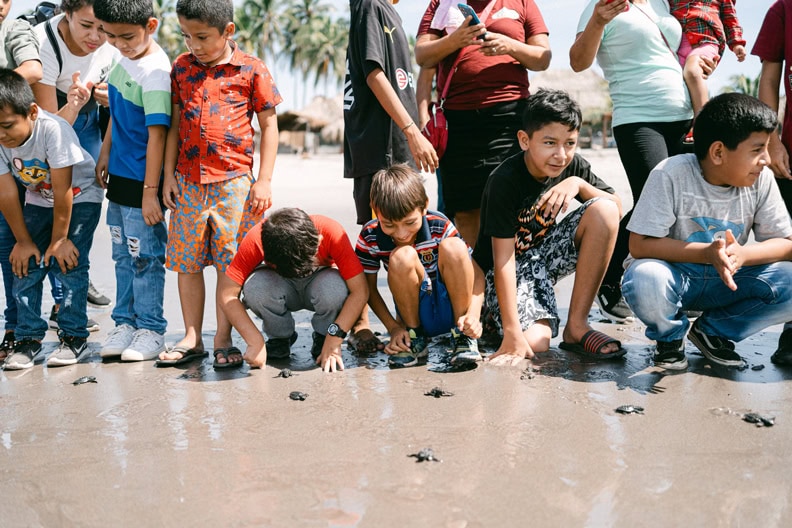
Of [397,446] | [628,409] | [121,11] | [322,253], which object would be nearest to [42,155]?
[121,11]

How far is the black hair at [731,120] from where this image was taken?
314cm

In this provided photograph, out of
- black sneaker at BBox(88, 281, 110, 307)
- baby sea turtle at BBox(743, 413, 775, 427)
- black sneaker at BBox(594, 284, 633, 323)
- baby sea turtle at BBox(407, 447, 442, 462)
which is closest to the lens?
baby sea turtle at BBox(407, 447, 442, 462)

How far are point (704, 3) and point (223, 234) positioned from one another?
290 cm

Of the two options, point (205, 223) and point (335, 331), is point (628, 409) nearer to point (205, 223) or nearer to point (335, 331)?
point (335, 331)

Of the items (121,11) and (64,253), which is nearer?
(121,11)

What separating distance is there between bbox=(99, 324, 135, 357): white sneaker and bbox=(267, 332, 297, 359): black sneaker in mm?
769

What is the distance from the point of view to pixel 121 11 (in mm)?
3660

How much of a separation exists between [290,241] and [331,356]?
0.58 m

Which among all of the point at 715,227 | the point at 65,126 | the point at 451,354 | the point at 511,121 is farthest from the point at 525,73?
the point at 65,126

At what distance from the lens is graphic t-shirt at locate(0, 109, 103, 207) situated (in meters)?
3.73

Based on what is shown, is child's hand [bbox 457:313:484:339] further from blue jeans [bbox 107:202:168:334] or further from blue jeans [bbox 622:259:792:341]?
blue jeans [bbox 107:202:168:334]

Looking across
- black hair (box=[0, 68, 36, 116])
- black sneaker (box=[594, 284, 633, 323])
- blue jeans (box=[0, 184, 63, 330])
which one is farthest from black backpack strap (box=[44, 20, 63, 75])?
black sneaker (box=[594, 284, 633, 323])

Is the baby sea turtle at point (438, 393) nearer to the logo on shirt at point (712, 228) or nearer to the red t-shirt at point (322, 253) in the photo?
the red t-shirt at point (322, 253)

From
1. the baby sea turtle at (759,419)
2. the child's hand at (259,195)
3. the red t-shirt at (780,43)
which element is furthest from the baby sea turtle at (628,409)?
the child's hand at (259,195)
